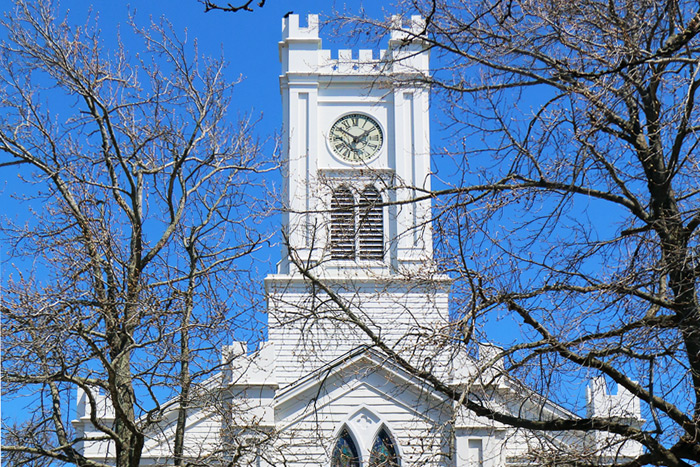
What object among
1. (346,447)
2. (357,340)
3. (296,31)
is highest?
(296,31)

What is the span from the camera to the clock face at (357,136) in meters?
35.3

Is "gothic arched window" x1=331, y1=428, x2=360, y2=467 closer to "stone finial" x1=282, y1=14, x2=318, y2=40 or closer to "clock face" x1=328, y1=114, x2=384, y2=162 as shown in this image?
"clock face" x1=328, y1=114, x2=384, y2=162

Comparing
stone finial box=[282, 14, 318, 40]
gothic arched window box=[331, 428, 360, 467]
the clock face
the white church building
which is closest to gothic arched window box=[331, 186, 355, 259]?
the white church building

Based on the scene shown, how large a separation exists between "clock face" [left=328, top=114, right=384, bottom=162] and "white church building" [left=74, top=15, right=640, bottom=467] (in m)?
0.04

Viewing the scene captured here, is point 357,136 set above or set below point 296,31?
below

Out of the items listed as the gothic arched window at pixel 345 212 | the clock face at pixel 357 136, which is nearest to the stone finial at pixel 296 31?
Answer: the clock face at pixel 357 136

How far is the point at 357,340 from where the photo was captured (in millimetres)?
21688

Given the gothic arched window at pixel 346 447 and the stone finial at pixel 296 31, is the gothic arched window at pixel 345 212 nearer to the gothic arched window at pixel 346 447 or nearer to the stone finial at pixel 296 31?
the gothic arched window at pixel 346 447

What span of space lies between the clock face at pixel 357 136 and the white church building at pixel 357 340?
4cm

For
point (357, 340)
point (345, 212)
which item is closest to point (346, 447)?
point (357, 340)

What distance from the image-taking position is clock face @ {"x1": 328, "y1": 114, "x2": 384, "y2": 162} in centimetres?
3531

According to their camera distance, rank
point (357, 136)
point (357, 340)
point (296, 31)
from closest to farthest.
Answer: point (357, 340)
point (357, 136)
point (296, 31)

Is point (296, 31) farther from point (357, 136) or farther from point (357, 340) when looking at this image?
point (357, 340)

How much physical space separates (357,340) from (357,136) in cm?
1475
